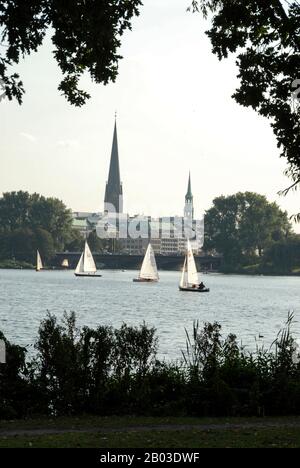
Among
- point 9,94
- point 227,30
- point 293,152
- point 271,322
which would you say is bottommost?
point 271,322

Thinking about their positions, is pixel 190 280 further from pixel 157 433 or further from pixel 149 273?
pixel 157 433

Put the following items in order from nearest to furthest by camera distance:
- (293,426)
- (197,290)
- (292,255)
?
1. (293,426)
2. (197,290)
3. (292,255)

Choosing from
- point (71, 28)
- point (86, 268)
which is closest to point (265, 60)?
point (71, 28)

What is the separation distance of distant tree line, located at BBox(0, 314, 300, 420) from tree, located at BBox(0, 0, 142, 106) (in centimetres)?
514

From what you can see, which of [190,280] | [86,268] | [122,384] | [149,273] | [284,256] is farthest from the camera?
[284,256]

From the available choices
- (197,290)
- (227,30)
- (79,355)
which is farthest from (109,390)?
(197,290)

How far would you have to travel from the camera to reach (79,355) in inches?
663

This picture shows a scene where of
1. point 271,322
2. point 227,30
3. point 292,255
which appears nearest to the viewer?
point 227,30

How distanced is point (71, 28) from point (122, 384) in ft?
22.9

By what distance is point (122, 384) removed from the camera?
1688 centimetres

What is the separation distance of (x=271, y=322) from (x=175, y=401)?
155ft

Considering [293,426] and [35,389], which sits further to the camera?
[35,389]

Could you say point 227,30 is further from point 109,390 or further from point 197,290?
point 197,290

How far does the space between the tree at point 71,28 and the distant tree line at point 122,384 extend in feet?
16.9
